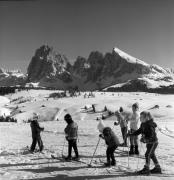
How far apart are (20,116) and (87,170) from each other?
5578 cm

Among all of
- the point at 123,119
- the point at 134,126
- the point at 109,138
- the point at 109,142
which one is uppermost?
the point at 123,119

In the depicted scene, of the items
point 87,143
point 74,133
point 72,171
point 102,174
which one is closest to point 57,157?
point 74,133

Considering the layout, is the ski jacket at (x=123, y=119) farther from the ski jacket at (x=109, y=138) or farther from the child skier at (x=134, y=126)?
the ski jacket at (x=109, y=138)

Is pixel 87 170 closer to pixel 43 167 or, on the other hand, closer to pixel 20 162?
pixel 43 167

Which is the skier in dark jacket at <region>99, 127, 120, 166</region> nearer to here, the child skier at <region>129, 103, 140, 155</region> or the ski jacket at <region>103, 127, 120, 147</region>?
the ski jacket at <region>103, 127, 120, 147</region>

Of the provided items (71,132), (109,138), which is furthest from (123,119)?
(109,138)

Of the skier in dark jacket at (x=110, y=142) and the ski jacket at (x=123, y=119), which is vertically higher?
the ski jacket at (x=123, y=119)

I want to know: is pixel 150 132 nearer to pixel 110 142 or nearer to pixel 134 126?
pixel 110 142

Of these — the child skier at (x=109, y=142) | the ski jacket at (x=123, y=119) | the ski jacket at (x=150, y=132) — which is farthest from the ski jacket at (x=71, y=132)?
the ski jacket at (x=123, y=119)

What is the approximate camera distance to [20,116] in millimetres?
65250

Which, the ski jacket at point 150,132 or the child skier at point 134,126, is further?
the child skier at point 134,126

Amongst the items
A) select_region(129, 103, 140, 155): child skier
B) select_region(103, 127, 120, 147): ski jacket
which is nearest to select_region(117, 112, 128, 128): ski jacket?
select_region(129, 103, 140, 155): child skier

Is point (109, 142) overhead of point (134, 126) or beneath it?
beneath

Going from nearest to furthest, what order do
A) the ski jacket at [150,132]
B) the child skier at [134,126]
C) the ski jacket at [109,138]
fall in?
the ski jacket at [150,132], the ski jacket at [109,138], the child skier at [134,126]
